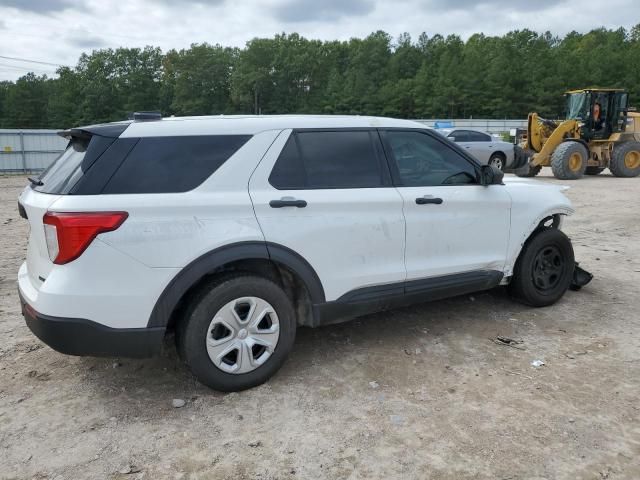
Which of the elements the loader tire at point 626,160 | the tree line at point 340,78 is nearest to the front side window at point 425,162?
the loader tire at point 626,160

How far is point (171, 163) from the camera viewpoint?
121 inches

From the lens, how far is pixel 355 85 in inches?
3098

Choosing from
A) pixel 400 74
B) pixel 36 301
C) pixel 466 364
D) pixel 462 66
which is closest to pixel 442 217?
pixel 466 364

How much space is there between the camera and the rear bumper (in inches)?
111

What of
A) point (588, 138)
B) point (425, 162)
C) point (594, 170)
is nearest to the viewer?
point (425, 162)

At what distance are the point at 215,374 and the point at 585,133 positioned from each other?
17.0m

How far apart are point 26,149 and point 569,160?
20.7 metres

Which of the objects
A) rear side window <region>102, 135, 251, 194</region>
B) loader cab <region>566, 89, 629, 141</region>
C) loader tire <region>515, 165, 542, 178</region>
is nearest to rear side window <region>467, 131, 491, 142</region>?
loader tire <region>515, 165, 542, 178</region>

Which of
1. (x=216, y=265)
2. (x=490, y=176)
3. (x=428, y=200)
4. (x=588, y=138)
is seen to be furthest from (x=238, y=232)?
(x=588, y=138)

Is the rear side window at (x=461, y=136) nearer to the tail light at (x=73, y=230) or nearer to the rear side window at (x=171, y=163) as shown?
the rear side window at (x=171, y=163)

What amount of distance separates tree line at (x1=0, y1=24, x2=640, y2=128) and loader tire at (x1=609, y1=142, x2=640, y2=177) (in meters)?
53.4

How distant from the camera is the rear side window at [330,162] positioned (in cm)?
339

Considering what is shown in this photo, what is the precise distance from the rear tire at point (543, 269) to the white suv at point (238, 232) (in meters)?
0.66

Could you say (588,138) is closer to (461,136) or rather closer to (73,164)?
(461,136)
